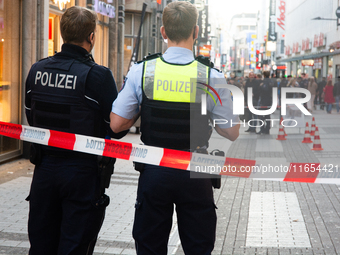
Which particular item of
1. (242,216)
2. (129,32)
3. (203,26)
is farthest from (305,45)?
(242,216)

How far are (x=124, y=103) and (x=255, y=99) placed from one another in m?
15.5

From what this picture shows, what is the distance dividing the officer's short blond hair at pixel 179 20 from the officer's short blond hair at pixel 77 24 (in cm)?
53

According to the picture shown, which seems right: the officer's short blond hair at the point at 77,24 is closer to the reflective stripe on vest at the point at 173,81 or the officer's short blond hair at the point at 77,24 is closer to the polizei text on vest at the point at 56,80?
the polizei text on vest at the point at 56,80

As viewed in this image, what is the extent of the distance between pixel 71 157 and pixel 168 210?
28.9 inches

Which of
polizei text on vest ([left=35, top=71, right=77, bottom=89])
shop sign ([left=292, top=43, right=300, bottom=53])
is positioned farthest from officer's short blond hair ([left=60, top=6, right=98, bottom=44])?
shop sign ([left=292, top=43, right=300, bottom=53])

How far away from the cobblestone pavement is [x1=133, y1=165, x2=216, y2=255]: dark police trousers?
1454 mm

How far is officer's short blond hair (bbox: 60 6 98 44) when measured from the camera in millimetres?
3203

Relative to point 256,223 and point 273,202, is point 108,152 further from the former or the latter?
point 273,202

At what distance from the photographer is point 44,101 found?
330cm

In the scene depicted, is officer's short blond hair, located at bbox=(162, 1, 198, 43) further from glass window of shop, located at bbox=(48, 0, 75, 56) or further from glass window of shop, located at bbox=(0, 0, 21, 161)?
glass window of shop, located at bbox=(48, 0, 75, 56)

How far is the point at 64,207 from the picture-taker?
316cm

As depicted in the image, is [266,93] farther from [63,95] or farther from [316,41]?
[316,41]

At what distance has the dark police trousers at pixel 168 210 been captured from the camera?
2.98m

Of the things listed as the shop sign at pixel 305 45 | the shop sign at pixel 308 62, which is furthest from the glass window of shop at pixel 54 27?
the shop sign at pixel 305 45
